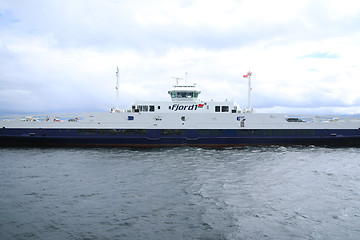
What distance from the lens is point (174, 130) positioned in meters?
28.3

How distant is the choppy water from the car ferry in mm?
5861

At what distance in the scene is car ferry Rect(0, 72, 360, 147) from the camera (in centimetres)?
2794

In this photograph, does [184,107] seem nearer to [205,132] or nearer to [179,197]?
[205,132]

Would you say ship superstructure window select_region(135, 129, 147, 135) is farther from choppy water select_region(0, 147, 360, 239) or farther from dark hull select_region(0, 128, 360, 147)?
choppy water select_region(0, 147, 360, 239)

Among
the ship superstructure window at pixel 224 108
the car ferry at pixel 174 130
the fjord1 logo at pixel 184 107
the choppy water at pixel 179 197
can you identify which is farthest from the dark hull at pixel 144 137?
the choppy water at pixel 179 197

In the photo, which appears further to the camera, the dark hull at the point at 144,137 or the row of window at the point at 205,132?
the row of window at the point at 205,132

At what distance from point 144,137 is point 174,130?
349 cm

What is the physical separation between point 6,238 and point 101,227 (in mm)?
3244

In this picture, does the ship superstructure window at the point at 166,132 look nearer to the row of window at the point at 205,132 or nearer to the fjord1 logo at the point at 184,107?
the row of window at the point at 205,132

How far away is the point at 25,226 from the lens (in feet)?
32.0

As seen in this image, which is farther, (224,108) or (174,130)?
(224,108)

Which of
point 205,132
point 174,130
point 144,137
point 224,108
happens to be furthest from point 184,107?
point 144,137

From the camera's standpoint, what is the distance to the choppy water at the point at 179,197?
9.57 metres

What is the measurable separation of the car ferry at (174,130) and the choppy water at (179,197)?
19.2 feet
